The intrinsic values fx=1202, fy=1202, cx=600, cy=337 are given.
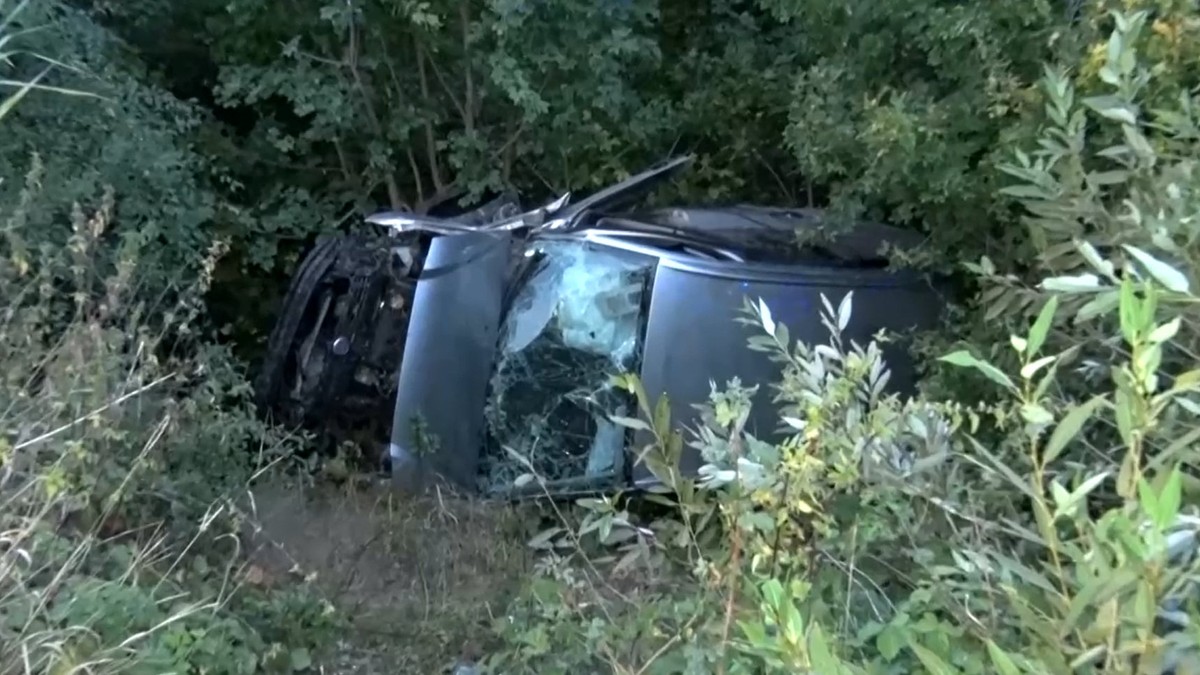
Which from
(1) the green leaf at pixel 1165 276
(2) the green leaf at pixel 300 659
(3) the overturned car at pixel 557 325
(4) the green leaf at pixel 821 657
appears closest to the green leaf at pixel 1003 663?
(4) the green leaf at pixel 821 657

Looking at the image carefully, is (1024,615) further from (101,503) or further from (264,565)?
(264,565)

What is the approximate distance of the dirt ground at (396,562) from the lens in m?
4.30

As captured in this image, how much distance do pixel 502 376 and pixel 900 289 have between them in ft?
5.97

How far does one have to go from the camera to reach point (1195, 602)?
1.60 meters

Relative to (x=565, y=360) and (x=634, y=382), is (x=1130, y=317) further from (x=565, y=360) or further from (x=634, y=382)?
(x=565, y=360)

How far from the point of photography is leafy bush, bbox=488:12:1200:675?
1.61 meters

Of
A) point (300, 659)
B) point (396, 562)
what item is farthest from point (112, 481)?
point (396, 562)

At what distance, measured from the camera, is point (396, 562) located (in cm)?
503

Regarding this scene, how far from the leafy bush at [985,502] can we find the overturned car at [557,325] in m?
1.77

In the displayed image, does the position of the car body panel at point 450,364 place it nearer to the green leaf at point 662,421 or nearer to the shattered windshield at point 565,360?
the shattered windshield at point 565,360

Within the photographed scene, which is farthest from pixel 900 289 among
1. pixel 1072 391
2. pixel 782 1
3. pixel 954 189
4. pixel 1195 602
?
pixel 1195 602

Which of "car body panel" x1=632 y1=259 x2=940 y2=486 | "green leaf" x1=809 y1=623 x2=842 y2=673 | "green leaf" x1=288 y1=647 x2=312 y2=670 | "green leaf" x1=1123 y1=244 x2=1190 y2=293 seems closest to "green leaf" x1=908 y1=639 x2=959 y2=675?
"green leaf" x1=809 y1=623 x2=842 y2=673

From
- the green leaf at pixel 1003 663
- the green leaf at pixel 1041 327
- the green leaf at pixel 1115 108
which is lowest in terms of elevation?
the green leaf at pixel 1003 663

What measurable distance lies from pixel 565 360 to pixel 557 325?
16cm
